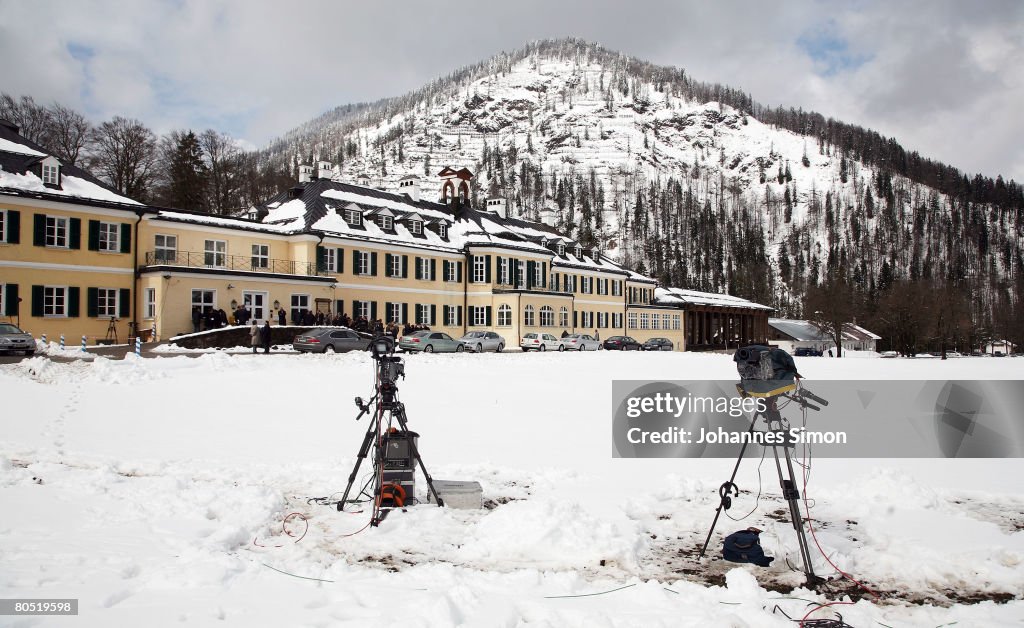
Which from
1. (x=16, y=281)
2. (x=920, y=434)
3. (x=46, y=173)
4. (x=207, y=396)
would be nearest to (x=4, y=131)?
(x=46, y=173)

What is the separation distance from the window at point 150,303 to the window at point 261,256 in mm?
6291

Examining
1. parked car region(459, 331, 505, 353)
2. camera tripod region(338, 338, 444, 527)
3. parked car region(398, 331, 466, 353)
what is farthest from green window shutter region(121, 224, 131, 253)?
camera tripod region(338, 338, 444, 527)

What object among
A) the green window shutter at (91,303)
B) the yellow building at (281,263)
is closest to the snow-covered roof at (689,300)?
the yellow building at (281,263)

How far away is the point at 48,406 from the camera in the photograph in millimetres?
14422

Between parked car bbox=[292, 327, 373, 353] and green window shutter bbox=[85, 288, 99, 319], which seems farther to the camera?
green window shutter bbox=[85, 288, 99, 319]

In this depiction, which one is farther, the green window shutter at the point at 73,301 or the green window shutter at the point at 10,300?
the green window shutter at the point at 73,301

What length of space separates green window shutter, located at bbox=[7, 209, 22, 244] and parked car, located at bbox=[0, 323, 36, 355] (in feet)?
19.4

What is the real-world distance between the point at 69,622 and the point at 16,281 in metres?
32.0

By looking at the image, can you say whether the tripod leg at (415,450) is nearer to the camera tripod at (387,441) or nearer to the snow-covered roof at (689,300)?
the camera tripod at (387,441)

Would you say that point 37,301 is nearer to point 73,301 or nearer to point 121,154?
point 73,301

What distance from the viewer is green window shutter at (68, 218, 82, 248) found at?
31.1 m

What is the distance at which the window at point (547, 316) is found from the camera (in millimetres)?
53094

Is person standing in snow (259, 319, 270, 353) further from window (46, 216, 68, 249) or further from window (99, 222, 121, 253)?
window (46, 216, 68, 249)

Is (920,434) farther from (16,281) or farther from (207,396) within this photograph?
(16,281)
